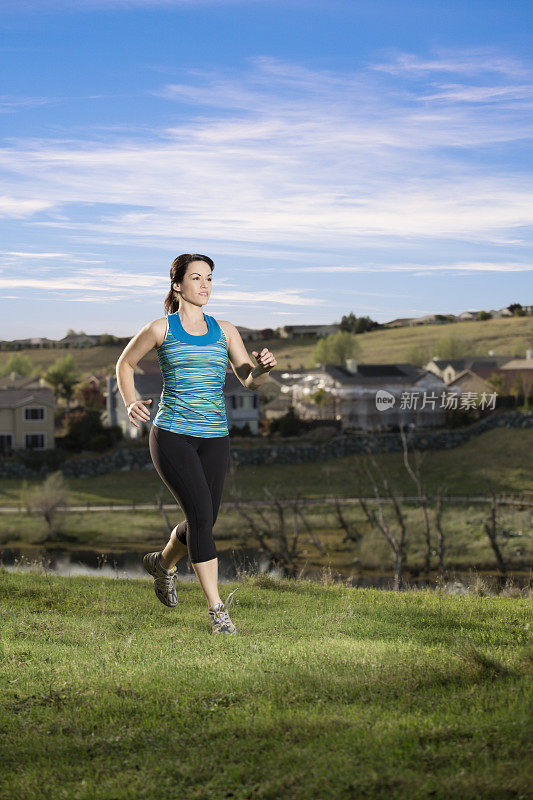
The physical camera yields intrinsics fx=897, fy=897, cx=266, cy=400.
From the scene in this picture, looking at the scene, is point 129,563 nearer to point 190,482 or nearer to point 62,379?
point 190,482

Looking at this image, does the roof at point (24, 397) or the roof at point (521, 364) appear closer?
the roof at point (24, 397)

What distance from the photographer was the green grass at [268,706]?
4008 millimetres

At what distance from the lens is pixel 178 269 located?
291 inches

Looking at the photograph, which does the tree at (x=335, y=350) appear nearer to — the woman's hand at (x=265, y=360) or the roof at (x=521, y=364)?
the roof at (x=521, y=364)

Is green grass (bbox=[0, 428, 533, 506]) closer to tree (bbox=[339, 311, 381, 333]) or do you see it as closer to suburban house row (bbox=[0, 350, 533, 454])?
suburban house row (bbox=[0, 350, 533, 454])

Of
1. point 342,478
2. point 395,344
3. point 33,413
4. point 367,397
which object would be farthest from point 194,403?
point 395,344

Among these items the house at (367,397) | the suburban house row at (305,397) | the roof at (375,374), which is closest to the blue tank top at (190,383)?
the suburban house row at (305,397)

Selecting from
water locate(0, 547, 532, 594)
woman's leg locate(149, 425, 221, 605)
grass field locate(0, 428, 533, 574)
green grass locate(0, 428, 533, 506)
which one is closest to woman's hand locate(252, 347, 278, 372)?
woman's leg locate(149, 425, 221, 605)

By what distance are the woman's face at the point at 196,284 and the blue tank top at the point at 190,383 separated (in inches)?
8.7

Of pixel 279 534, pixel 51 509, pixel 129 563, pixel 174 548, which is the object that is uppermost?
pixel 174 548

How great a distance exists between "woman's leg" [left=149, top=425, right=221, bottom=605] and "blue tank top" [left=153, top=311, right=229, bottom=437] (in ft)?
0.33

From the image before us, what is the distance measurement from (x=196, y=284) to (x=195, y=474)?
1551 millimetres

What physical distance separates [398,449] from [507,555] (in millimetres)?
29647

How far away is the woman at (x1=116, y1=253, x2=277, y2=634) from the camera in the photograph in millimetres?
7023
